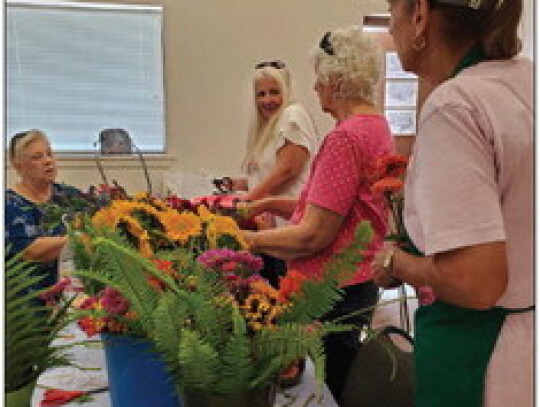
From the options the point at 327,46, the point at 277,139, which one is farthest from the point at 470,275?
the point at 277,139

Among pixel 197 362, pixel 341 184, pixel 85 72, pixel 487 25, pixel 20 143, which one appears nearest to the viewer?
pixel 197 362

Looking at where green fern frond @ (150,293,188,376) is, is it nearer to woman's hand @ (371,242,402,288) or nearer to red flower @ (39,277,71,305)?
red flower @ (39,277,71,305)

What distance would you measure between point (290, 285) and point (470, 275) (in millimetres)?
259

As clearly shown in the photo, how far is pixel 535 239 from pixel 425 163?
20cm

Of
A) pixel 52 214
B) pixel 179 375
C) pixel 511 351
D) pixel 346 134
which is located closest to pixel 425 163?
pixel 511 351

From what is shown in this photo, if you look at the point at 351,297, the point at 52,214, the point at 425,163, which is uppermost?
the point at 425,163

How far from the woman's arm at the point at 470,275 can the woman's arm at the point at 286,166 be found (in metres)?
1.32

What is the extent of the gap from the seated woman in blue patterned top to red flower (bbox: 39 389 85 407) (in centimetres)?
91

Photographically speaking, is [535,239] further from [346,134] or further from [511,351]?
[346,134]

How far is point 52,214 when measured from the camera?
1.36 meters

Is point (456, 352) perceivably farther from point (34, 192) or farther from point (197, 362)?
point (34, 192)

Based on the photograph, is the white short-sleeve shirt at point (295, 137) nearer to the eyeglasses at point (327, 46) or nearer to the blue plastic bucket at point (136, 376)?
the eyeglasses at point (327, 46)

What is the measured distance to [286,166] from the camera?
214 cm

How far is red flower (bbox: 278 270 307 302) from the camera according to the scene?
71cm
